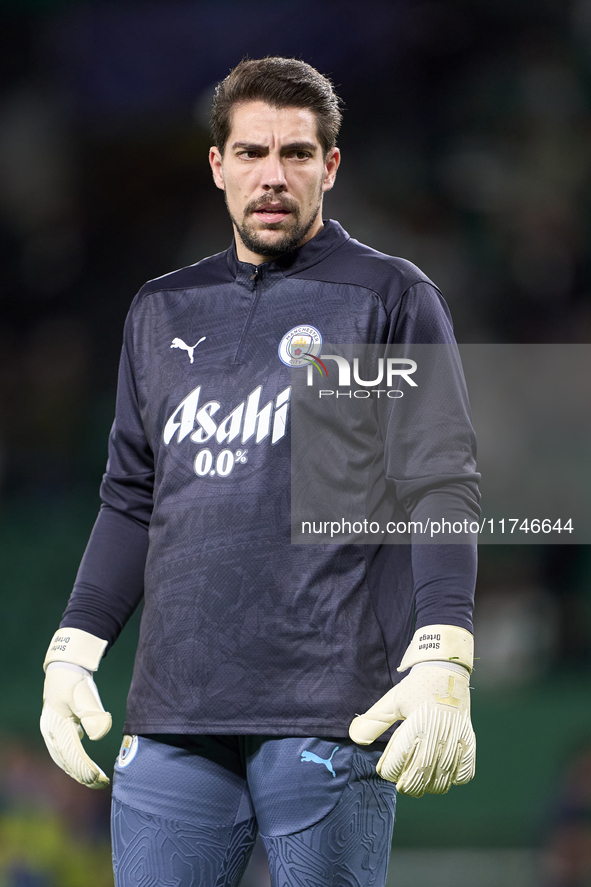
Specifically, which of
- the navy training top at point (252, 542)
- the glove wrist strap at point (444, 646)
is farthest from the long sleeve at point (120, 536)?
the glove wrist strap at point (444, 646)

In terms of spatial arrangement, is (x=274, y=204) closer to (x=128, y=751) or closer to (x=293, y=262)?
(x=293, y=262)

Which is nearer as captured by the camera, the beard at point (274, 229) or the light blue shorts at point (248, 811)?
the light blue shorts at point (248, 811)

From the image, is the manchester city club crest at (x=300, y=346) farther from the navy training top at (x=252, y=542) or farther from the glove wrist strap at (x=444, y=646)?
the glove wrist strap at (x=444, y=646)

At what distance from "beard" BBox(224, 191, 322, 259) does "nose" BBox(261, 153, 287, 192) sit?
0.04 feet

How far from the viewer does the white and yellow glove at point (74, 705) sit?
1224mm

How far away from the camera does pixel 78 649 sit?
1.26 m

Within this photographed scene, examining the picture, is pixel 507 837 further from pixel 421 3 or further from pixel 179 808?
pixel 421 3

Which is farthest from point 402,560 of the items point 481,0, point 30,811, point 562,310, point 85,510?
point 481,0

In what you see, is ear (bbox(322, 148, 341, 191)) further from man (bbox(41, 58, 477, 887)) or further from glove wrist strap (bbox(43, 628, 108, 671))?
glove wrist strap (bbox(43, 628, 108, 671))

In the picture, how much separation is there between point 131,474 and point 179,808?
417 millimetres

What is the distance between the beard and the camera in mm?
1232

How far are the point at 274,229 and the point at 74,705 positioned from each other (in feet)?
2.05

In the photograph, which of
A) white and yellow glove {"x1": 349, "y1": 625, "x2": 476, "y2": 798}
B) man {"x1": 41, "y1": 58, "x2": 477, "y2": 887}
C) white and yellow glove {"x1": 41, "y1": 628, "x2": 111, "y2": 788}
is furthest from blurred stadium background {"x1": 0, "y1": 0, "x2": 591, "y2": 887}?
white and yellow glove {"x1": 349, "y1": 625, "x2": 476, "y2": 798}

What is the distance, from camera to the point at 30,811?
2535mm
